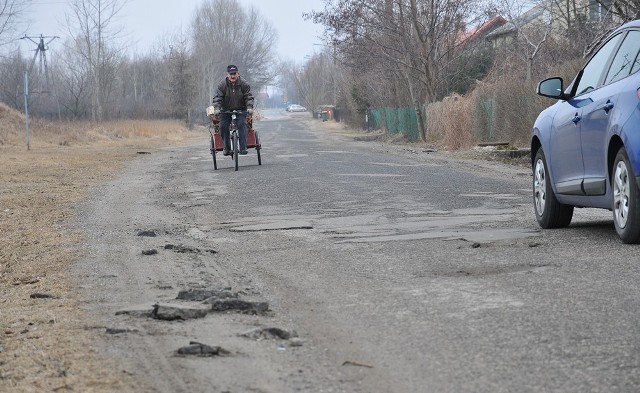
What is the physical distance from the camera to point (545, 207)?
9.58 meters

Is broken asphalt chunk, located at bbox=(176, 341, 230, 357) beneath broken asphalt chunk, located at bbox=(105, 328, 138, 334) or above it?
above

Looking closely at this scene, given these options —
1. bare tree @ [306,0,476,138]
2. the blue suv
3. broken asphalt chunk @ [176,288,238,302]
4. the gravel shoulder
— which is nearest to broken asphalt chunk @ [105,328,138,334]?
the gravel shoulder

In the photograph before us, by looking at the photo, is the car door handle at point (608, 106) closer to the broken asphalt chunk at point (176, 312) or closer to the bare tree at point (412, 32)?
the broken asphalt chunk at point (176, 312)

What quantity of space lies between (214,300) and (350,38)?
38457 mm

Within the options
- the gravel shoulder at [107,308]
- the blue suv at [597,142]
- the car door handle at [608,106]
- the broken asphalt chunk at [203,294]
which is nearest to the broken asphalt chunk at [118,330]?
the gravel shoulder at [107,308]

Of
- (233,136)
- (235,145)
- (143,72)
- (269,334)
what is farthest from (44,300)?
(143,72)

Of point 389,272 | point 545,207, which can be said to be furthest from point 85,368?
point 545,207

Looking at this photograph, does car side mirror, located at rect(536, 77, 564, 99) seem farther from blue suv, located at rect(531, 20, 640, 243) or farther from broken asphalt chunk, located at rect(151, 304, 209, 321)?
broken asphalt chunk, located at rect(151, 304, 209, 321)

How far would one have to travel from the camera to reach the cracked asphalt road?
14.4 feet

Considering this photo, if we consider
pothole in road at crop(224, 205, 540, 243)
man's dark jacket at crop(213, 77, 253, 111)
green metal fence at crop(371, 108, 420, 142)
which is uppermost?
man's dark jacket at crop(213, 77, 253, 111)

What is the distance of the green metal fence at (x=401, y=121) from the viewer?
43438 mm

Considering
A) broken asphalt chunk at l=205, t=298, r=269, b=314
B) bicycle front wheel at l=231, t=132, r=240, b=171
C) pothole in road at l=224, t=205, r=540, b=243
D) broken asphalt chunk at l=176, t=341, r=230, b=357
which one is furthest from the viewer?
bicycle front wheel at l=231, t=132, r=240, b=171

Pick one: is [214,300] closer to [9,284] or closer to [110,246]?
[9,284]

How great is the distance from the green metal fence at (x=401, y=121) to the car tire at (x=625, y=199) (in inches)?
1346
